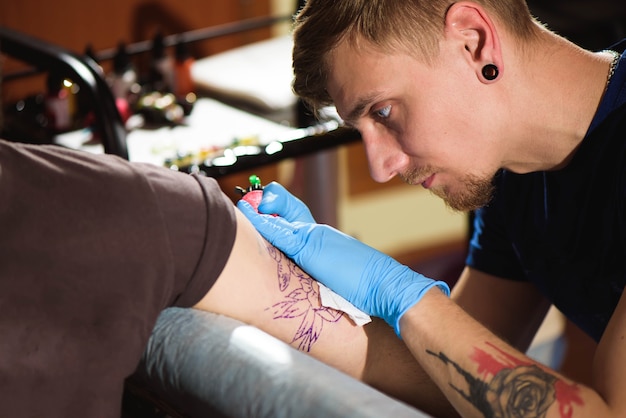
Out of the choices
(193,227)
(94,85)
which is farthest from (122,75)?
(193,227)

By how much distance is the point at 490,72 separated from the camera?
1193 mm

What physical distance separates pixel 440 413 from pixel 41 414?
20.0 inches

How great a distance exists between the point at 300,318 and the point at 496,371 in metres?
0.25

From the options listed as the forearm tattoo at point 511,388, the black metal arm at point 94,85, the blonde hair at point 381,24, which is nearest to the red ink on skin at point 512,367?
the forearm tattoo at point 511,388

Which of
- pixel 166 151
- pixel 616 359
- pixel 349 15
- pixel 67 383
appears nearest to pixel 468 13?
pixel 349 15

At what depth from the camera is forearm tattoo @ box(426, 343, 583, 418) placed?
0.94 m

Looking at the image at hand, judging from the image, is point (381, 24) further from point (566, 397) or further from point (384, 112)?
point (566, 397)

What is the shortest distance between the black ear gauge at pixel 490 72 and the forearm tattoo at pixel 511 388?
39 centimetres

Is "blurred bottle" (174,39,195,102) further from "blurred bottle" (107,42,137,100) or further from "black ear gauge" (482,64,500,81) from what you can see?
"black ear gauge" (482,64,500,81)

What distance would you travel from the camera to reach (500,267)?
1527mm

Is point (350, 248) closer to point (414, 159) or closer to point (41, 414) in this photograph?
point (414, 159)

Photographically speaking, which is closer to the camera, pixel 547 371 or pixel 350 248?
pixel 547 371

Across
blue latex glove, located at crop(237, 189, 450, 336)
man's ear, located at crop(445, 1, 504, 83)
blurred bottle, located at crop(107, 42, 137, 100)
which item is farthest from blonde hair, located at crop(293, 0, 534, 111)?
blurred bottle, located at crop(107, 42, 137, 100)

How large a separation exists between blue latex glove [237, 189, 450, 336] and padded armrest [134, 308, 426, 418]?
19 centimetres
